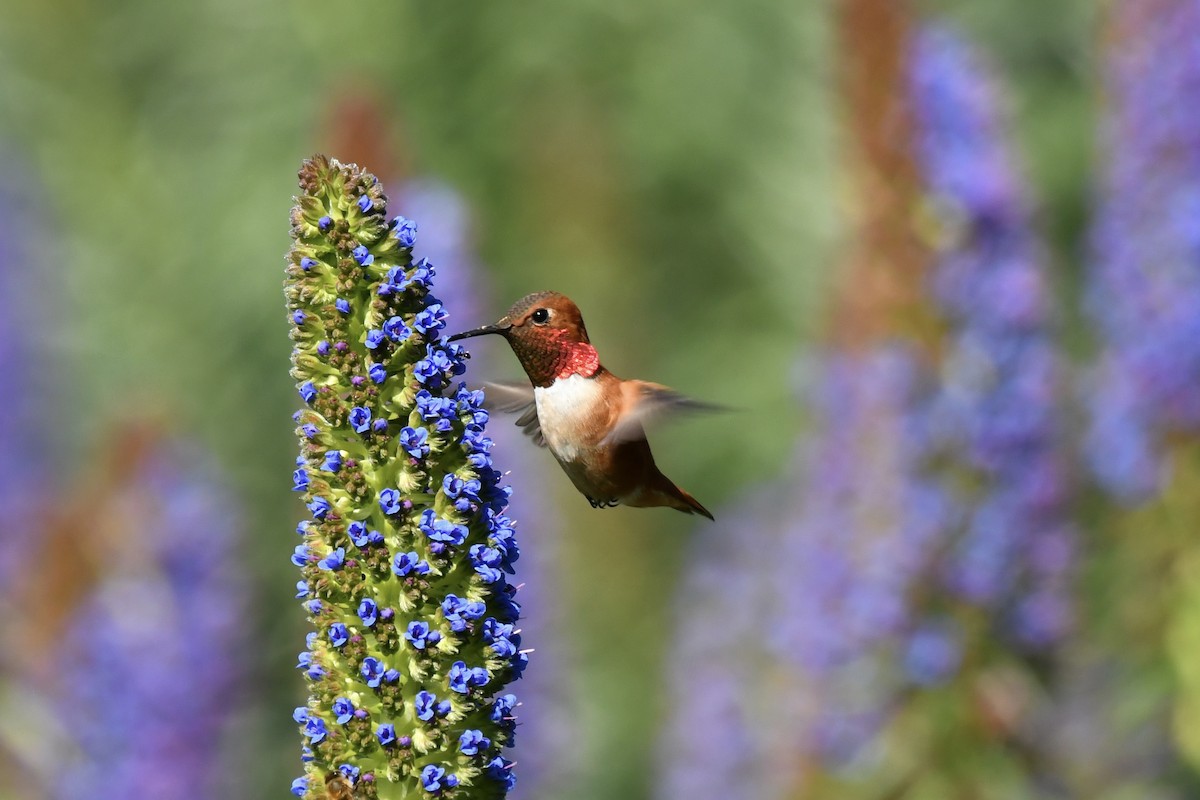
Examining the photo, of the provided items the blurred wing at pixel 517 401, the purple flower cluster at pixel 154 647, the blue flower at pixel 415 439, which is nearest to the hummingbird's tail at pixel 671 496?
the blurred wing at pixel 517 401

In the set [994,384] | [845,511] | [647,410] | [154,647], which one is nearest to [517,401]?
[647,410]

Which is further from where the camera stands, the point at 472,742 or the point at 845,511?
the point at 845,511

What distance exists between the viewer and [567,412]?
419 centimetres

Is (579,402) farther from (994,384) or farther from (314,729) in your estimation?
(994,384)

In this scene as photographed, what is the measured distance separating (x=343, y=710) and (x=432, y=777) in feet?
0.57

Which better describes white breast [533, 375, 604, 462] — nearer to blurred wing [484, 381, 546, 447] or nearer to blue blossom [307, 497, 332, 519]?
blurred wing [484, 381, 546, 447]

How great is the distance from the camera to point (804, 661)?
7.72 meters

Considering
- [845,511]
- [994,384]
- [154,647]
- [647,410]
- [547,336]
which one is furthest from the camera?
[845,511]

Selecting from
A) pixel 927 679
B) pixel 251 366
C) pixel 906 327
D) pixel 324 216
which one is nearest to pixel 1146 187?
pixel 906 327

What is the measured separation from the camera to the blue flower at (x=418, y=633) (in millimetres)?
3010

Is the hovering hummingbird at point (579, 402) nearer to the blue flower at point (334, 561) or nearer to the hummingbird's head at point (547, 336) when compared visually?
the hummingbird's head at point (547, 336)

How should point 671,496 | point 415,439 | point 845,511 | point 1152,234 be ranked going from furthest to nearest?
point 1152,234 < point 845,511 < point 671,496 < point 415,439

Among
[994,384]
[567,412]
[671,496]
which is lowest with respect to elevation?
[567,412]

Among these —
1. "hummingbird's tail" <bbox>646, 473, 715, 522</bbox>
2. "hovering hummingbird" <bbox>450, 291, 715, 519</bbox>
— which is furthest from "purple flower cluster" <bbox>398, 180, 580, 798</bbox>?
"hovering hummingbird" <bbox>450, 291, 715, 519</bbox>
